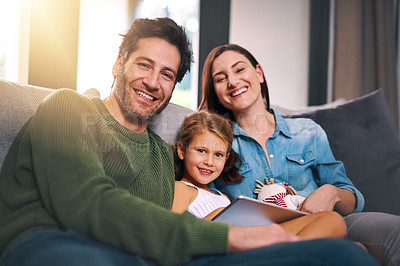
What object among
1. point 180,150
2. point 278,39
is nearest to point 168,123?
point 180,150

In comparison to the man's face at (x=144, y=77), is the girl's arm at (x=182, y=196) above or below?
below

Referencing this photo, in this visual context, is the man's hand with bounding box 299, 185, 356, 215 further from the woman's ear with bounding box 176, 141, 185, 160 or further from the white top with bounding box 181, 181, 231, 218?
the woman's ear with bounding box 176, 141, 185, 160

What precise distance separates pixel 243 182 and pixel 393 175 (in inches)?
28.0

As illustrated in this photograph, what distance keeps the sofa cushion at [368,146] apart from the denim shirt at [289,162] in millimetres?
134

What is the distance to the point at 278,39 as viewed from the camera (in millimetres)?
3035

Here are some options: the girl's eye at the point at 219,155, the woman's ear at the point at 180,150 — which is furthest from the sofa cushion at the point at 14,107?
the girl's eye at the point at 219,155

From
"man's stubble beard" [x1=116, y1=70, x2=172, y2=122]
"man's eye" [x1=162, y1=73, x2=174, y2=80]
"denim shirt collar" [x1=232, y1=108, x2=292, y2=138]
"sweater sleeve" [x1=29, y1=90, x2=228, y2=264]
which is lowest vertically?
"sweater sleeve" [x1=29, y1=90, x2=228, y2=264]

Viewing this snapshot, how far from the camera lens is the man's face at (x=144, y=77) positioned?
1199 millimetres

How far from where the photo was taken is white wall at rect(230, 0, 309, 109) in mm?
2881

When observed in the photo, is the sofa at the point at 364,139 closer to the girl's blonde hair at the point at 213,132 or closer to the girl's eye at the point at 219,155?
the girl's blonde hair at the point at 213,132

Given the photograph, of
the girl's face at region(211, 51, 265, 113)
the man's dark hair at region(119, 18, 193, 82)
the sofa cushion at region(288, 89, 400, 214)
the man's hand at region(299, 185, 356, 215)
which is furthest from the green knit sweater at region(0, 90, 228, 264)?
the sofa cushion at region(288, 89, 400, 214)

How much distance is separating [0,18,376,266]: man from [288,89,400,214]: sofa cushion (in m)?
0.96

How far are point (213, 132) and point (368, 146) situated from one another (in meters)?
0.75

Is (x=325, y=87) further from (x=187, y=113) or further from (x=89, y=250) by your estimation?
(x=89, y=250)
